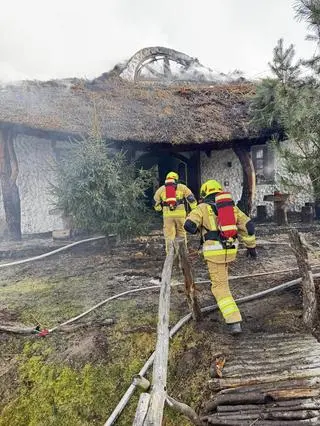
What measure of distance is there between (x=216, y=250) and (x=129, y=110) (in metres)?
7.35

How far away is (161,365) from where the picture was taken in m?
2.55

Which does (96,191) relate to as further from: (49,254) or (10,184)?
(10,184)

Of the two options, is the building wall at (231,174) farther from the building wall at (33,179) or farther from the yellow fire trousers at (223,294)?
the yellow fire trousers at (223,294)

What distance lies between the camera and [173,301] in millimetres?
4918

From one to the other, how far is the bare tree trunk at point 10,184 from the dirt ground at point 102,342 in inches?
134

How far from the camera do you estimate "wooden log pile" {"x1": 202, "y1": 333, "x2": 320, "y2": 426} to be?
274cm

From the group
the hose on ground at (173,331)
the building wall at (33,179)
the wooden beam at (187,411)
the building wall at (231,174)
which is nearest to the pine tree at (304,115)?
the hose on ground at (173,331)

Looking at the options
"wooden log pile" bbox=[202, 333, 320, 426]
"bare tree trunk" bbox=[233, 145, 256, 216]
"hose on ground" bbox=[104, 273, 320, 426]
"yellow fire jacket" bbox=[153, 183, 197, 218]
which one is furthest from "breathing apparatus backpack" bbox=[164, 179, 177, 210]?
"bare tree trunk" bbox=[233, 145, 256, 216]

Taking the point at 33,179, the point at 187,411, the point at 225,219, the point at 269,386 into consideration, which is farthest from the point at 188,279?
the point at 33,179

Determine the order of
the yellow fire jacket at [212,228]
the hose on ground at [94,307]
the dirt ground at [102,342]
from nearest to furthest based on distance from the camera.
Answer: the dirt ground at [102,342] < the yellow fire jacket at [212,228] < the hose on ground at [94,307]

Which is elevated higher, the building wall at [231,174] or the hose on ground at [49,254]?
the building wall at [231,174]

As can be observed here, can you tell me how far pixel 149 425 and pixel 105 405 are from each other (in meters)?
1.77

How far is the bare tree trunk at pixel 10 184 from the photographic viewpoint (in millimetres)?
9016

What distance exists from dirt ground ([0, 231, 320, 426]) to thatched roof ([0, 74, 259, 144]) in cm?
442
